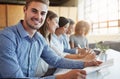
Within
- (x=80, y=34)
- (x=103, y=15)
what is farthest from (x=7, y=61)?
(x=103, y=15)

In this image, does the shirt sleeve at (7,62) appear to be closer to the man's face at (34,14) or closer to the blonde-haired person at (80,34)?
the man's face at (34,14)

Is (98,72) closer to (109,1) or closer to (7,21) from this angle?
(109,1)

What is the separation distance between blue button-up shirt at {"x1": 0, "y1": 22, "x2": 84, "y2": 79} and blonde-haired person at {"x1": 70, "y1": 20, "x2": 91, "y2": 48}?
6.74ft

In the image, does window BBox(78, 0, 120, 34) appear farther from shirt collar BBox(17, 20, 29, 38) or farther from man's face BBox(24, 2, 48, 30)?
shirt collar BBox(17, 20, 29, 38)

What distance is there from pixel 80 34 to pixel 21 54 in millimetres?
2553

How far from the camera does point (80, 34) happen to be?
387 centimetres

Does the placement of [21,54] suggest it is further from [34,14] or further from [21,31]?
[34,14]

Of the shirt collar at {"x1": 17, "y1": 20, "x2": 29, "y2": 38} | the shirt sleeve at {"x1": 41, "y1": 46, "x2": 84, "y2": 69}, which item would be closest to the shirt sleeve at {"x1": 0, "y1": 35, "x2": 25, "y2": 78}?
the shirt collar at {"x1": 17, "y1": 20, "x2": 29, "y2": 38}

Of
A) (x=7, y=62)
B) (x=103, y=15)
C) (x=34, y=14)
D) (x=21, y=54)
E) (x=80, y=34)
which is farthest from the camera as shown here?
(x=103, y=15)

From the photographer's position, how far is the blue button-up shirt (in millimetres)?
1226

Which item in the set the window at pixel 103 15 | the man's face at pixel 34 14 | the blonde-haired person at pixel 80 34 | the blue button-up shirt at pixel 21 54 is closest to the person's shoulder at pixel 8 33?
the blue button-up shirt at pixel 21 54

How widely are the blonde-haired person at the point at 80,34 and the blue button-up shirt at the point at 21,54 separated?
2.05 m

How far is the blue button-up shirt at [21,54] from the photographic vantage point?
1226 mm

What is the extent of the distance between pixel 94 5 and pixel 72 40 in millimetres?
3013
